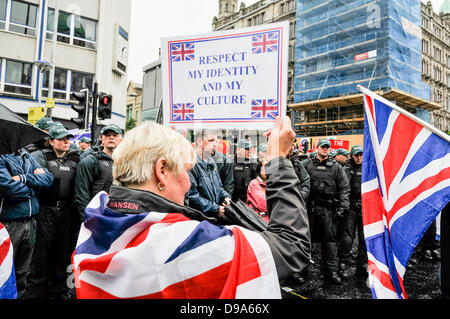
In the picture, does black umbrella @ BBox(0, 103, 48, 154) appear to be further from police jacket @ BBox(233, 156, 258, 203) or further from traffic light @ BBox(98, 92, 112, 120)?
traffic light @ BBox(98, 92, 112, 120)

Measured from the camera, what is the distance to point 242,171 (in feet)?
23.1

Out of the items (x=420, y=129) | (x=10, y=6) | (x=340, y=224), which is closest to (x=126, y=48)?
(x=10, y=6)

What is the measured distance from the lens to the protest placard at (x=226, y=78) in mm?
2461

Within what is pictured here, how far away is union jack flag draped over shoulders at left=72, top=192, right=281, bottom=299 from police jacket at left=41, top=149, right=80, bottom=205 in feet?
10.5

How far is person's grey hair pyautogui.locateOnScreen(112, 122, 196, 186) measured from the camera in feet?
4.15

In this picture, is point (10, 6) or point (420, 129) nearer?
point (420, 129)

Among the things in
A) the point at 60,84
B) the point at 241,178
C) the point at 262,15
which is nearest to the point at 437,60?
the point at 262,15

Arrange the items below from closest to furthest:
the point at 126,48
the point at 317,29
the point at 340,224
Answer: the point at 340,224, the point at 126,48, the point at 317,29

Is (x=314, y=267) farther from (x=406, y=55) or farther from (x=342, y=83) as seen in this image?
(x=406, y=55)

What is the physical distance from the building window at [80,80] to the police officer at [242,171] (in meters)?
14.7

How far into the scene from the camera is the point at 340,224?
18.3ft

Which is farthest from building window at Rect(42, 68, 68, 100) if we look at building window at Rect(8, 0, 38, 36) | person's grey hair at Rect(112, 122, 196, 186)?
person's grey hair at Rect(112, 122, 196, 186)

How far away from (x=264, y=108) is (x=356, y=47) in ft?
115
